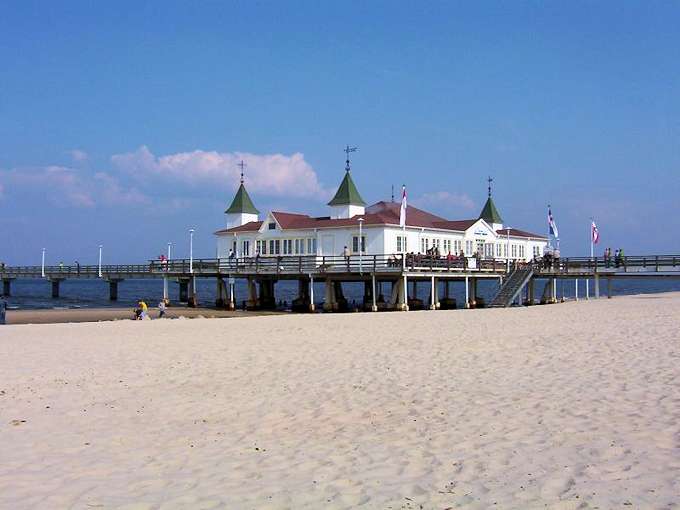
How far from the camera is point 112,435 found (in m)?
8.22

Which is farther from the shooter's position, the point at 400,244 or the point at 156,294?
the point at 156,294

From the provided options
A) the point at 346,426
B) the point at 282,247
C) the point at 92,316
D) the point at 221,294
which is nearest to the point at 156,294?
the point at 221,294

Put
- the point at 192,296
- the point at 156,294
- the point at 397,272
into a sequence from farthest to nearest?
the point at 156,294
the point at 192,296
the point at 397,272

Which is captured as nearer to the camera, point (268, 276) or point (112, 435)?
point (112, 435)

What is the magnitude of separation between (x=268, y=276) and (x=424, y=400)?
32.5 m

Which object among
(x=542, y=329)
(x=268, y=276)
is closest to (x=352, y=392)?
(x=542, y=329)

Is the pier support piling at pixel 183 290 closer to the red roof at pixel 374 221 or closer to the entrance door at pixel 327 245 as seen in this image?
the red roof at pixel 374 221

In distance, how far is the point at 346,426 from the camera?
8383 millimetres

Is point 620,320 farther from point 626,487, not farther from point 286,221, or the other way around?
point 286,221

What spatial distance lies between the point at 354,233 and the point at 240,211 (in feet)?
34.9

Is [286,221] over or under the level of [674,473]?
over

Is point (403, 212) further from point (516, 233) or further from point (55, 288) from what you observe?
point (55, 288)

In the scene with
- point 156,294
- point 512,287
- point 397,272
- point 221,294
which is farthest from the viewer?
point 156,294

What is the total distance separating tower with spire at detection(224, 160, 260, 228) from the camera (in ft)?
155
